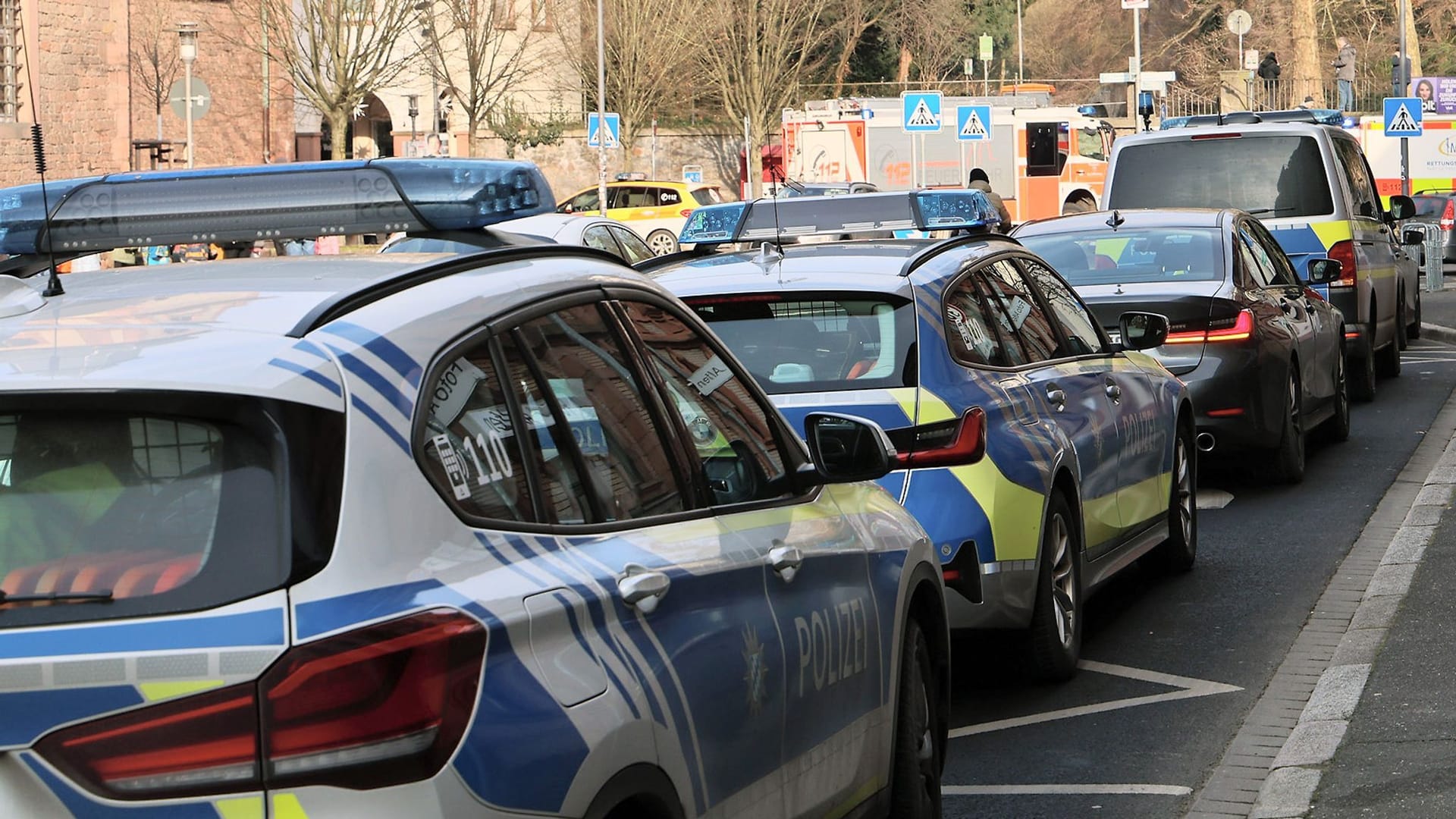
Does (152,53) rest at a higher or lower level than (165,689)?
higher

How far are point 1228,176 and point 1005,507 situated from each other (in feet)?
33.9

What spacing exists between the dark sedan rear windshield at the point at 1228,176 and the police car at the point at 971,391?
8230mm

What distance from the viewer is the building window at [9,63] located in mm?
38781

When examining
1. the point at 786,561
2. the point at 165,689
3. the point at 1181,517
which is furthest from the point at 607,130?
the point at 165,689

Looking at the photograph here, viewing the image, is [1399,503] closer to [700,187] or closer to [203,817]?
[203,817]

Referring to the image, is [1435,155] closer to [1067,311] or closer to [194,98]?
[194,98]

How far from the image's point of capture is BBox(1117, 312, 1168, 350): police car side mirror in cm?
912

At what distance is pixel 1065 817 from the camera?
18.4 ft

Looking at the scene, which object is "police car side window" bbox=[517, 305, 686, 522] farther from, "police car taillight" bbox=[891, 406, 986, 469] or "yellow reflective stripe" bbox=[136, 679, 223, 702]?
"police car taillight" bbox=[891, 406, 986, 469]

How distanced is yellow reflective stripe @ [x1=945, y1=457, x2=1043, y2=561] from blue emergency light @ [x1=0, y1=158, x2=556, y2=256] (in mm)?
2705

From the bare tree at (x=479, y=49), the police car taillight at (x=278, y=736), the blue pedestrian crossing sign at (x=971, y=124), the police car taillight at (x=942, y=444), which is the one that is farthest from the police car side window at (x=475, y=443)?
the bare tree at (x=479, y=49)

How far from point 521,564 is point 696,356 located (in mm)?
1253

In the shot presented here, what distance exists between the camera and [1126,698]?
7000 mm

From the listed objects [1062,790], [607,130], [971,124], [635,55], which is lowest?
[1062,790]
